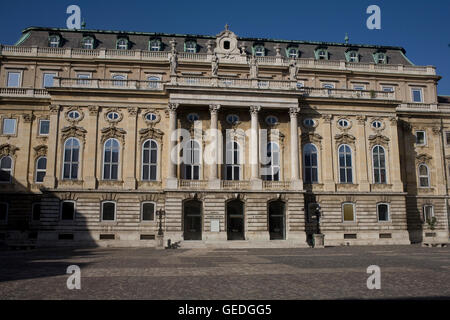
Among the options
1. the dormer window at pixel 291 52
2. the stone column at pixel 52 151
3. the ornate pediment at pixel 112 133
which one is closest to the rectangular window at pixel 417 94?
the dormer window at pixel 291 52

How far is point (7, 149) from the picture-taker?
150 ft

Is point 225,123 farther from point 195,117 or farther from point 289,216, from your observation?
point 289,216

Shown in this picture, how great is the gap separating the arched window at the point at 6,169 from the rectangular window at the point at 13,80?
9253 millimetres

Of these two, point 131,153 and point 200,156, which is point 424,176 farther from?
point 131,153

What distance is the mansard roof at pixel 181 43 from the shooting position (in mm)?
52344

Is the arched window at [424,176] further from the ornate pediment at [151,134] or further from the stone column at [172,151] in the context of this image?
the ornate pediment at [151,134]

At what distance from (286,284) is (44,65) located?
147ft

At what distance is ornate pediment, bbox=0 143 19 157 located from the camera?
150 feet

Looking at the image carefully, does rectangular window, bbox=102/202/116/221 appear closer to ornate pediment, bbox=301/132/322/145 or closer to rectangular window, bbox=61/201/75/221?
rectangular window, bbox=61/201/75/221

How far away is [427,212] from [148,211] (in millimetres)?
32605

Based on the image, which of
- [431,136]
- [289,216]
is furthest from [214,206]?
[431,136]

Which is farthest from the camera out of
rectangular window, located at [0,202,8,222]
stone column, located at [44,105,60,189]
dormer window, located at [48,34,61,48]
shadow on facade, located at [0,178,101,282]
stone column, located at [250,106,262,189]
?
dormer window, located at [48,34,61,48]

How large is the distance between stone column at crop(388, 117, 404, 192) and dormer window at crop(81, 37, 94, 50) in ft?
122

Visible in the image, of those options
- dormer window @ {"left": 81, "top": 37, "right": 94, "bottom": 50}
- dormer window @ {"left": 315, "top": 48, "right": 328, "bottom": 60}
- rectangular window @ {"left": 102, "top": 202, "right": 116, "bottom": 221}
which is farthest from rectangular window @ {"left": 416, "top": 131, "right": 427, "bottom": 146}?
dormer window @ {"left": 81, "top": 37, "right": 94, "bottom": 50}
